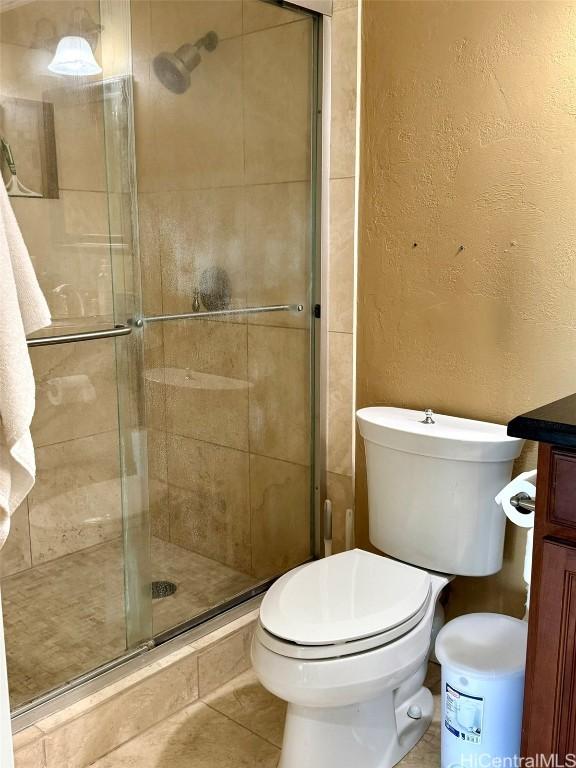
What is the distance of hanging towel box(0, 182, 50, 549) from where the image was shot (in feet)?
4.40

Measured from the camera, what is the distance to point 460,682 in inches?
65.6

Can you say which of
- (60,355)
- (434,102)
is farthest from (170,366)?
(434,102)

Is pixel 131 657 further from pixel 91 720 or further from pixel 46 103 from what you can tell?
pixel 46 103

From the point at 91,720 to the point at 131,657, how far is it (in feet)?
0.61

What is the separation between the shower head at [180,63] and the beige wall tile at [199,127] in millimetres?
16

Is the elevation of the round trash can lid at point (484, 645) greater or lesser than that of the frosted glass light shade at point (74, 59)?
lesser

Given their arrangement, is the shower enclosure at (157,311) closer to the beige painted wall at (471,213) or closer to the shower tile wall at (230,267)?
the shower tile wall at (230,267)

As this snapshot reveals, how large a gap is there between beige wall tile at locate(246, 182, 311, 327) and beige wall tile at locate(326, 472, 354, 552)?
518 mm

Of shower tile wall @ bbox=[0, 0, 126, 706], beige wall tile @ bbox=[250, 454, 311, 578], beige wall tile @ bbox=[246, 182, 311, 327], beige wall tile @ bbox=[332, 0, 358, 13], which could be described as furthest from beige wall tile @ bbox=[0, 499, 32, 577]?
beige wall tile @ bbox=[332, 0, 358, 13]

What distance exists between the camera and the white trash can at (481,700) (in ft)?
5.40

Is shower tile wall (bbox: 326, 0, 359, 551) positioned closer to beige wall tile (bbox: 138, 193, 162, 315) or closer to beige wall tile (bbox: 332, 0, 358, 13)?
beige wall tile (bbox: 332, 0, 358, 13)

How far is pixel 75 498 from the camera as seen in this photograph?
1845 millimetres

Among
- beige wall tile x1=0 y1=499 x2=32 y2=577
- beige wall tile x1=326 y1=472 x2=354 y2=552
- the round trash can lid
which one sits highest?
beige wall tile x1=0 y1=499 x2=32 y2=577

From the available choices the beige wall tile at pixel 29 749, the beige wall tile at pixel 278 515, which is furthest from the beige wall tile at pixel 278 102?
the beige wall tile at pixel 29 749
